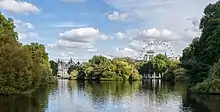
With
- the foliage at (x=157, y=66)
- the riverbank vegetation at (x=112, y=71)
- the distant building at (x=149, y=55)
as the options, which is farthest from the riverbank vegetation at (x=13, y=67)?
the distant building at (x=149, y=55)

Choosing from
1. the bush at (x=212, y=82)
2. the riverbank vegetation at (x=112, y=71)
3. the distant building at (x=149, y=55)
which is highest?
the distant building at (x=149, y=55)

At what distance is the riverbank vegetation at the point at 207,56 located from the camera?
54188 millimetres

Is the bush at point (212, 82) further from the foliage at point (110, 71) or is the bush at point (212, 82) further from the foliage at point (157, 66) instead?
the foliage at point (157, 66)

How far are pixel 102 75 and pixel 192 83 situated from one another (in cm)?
6978

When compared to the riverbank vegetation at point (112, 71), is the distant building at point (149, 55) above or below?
above

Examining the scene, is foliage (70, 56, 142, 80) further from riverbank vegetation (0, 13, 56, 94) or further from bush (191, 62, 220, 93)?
riverbank vegetation (0, 13, 56, 94)

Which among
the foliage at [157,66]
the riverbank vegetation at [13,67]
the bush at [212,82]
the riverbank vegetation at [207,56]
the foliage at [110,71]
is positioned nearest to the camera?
the riverbank vegetation at [13,67]

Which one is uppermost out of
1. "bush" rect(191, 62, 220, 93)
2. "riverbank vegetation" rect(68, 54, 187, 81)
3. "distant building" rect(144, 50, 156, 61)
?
"distant building" rect(144, 50, 156, 61)

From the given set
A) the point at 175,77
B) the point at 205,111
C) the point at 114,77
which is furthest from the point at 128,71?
the point at 205,111

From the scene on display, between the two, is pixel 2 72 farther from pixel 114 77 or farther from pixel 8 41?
pixel 114 77

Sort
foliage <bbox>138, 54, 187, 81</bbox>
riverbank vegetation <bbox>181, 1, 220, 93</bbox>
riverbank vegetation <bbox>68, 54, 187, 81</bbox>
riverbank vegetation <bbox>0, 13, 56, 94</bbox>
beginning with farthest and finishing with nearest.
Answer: foliage <bbox>138, 54, 187, 81</bbox> < riverbank vegetation <bbox>68, 54, 187, 81</bbox> < riverbank vegetation <bbox>181, 1, 220, 93</bbox> < riverbank vegetation <bbox>0, 13, 56, 94</bbox>

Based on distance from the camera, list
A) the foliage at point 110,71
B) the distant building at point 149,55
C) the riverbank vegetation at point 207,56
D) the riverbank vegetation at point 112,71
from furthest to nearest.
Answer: the distant building at point 149,55
the foliage at point 110,71
the riverbank vegetation at point 112,71
the riverbank vegetation at point 207,56

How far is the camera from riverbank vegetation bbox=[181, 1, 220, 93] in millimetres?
54188

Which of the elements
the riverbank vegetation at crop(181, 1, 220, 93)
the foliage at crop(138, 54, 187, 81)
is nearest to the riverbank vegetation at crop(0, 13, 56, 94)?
the riverbank vegetation at crop(181, 1, 220, 93)
